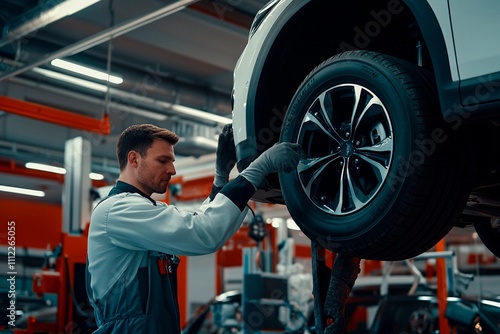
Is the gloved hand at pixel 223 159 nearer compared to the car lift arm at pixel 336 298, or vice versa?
the car lift arm at pixel 336 298

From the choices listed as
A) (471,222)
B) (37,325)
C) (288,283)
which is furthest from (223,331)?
(471,222)

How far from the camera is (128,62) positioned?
9672 millimetres

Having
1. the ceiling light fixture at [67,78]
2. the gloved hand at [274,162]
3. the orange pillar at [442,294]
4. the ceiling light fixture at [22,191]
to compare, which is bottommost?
the orange pillar at [442,294]

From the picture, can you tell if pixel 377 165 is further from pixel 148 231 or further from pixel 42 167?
pixel 42 167

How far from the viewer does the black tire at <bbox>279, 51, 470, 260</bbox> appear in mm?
2113

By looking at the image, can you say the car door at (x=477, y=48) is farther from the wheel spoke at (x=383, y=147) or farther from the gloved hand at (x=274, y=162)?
the gloved hand at (x=274, y=162)

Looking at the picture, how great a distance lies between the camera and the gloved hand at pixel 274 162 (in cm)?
243

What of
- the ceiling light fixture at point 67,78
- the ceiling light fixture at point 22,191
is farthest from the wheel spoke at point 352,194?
the ceiling light fixture at point 22,191

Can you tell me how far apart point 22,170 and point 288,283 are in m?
7.19

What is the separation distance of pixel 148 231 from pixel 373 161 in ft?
2.85

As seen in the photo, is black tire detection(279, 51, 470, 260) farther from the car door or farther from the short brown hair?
the short brown hair

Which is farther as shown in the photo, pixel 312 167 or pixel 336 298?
pixel 336 298

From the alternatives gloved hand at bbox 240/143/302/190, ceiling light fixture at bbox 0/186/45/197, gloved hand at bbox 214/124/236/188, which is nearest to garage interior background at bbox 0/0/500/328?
ceiling light fixture at bbox 0/186/45/197

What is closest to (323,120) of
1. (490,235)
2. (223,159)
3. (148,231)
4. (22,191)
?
(148,231)
